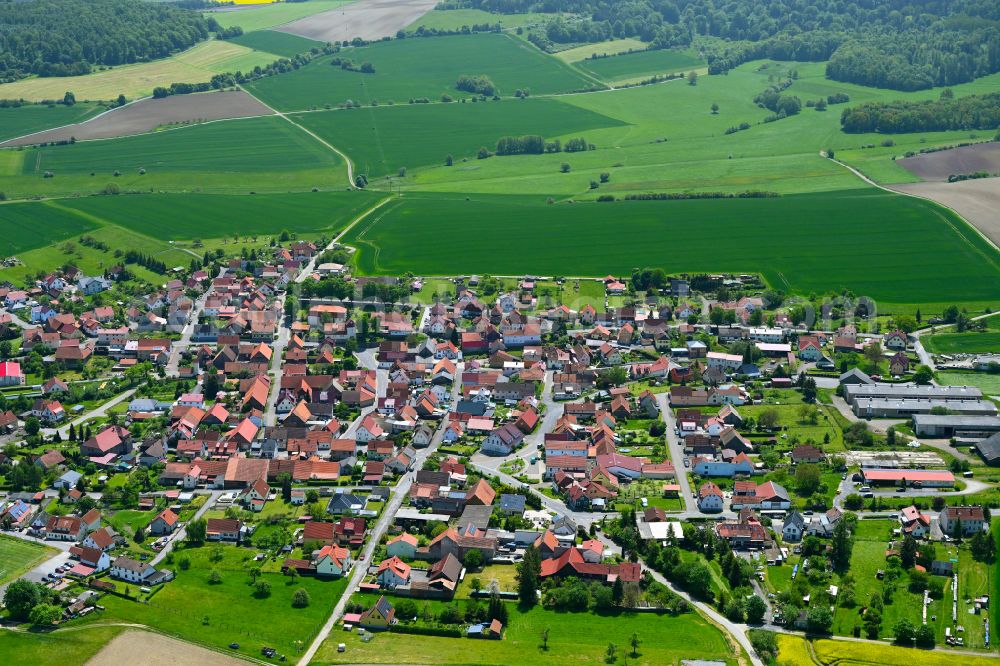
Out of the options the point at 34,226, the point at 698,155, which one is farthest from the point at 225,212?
the point at 698,155

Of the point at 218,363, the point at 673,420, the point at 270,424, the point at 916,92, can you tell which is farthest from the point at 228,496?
the point at 916,92

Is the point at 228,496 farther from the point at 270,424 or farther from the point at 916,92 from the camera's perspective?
the point at 916,92

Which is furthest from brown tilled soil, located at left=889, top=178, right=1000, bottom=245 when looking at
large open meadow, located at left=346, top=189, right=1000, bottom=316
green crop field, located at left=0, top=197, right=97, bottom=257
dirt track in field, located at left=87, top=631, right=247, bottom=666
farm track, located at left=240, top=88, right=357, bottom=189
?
dirt track in field, located at left=87, top=631, right=247, bottom=666

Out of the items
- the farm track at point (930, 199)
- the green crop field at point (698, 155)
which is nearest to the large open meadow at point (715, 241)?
the farm track at point (930, 199)

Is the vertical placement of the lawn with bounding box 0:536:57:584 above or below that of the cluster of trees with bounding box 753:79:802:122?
below

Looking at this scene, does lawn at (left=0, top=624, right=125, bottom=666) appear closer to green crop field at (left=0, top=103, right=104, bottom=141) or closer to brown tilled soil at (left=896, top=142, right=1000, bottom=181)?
brown tilled soil at (left=896, top=142, right=1000, bottom=181)

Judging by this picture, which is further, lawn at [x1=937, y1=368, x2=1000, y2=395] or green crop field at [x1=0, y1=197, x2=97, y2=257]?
green crop field at [x1=0, y1=197, x2=97, y2=257]
